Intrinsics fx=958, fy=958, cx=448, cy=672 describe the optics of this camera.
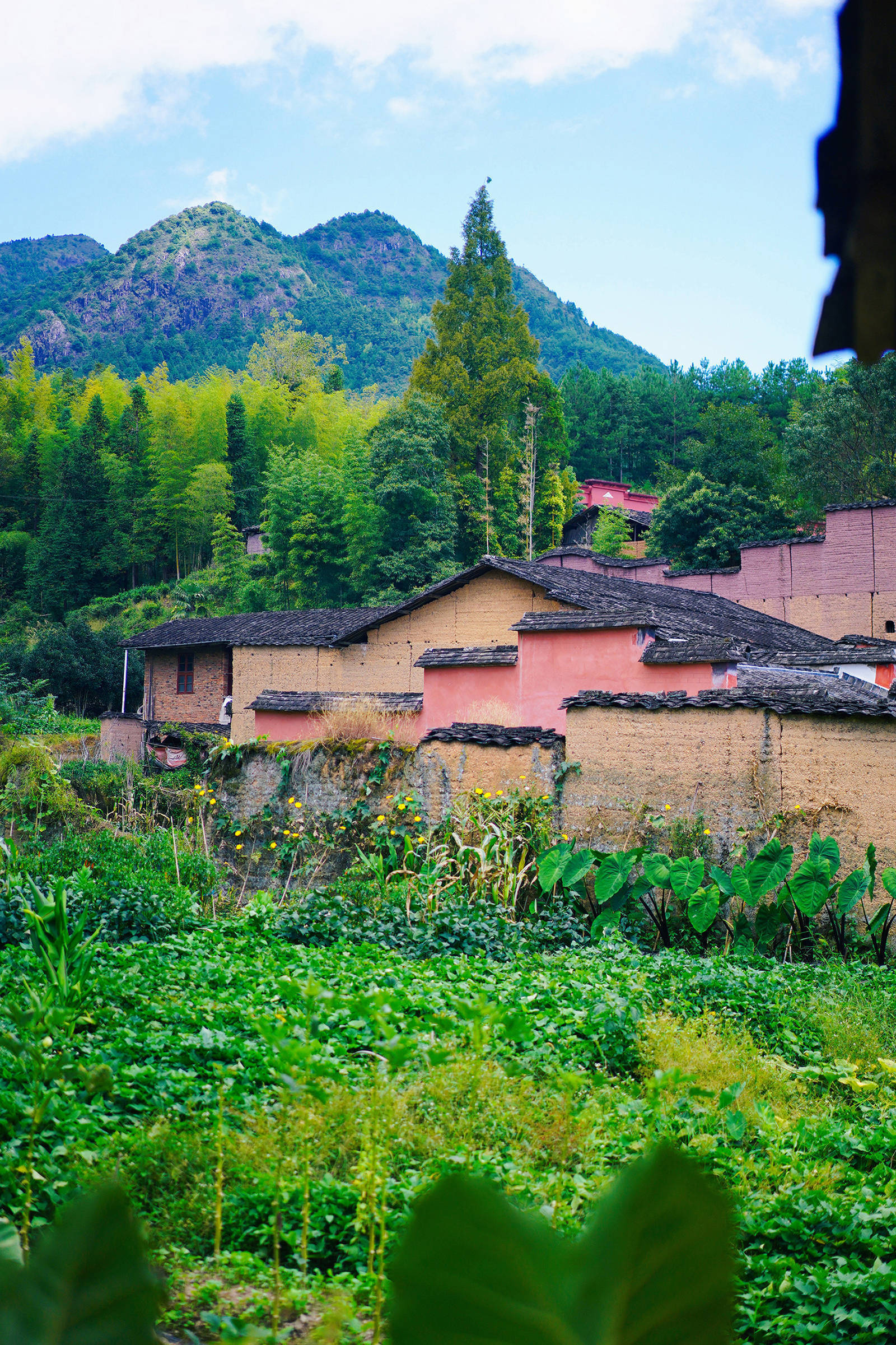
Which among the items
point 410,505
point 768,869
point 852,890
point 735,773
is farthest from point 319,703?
point 410,505

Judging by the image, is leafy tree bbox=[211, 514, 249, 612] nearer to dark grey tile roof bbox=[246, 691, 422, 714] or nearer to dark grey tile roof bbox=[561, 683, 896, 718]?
dark grey tile roof bbox=[246, 691, 422, 714]

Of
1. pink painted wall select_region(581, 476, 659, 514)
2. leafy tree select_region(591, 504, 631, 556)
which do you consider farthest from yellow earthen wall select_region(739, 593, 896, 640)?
pink painted wall select_region(581, 476, 659, 514)

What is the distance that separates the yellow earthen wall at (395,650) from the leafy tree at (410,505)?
434 centimetres

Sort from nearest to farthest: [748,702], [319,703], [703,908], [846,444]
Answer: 1. [703,908]
2. [748,702]
3. [319,703]
4. [846,444]

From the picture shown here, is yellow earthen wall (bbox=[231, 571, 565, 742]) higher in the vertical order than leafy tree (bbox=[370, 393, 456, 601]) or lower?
lower

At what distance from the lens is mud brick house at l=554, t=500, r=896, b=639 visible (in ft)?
64.6

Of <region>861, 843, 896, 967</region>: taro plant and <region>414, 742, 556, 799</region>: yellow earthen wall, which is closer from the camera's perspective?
<region>861, 843, 896, 967</region>: taro plant

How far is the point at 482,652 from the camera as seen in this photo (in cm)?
1302

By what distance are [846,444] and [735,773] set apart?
74.2ft

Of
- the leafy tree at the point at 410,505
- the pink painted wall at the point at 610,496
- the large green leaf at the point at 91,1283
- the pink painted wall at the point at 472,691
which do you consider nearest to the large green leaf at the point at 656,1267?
the large green leaf at the point at 91,1283

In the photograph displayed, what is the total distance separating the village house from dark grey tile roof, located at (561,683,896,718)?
1.77 metres

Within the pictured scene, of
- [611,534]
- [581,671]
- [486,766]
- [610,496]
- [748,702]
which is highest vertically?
[610,496]

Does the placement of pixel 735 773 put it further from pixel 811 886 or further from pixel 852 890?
pixel 852 890

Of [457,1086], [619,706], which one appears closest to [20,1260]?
[457,1086]
